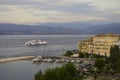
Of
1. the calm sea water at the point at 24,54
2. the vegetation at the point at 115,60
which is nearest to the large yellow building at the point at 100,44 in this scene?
the calm sea water at the point at 24,54

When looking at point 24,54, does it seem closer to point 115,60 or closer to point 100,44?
point 100,44

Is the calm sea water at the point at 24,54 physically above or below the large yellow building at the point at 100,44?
below

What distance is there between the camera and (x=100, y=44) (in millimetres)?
31516

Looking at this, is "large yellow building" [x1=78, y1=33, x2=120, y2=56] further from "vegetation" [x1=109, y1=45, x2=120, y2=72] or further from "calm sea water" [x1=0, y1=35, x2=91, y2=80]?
"vegetation" [x1=109, y1=45, x2=120, y2=72]

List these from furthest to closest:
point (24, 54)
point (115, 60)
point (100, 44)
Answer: point (24, 54) < point (100, 44) < point (115, 60)

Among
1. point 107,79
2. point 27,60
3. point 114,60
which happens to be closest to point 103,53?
point 27,60

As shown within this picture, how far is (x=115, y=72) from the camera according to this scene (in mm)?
17531

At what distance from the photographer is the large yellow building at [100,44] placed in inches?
1212

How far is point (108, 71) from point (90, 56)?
11.4 metres

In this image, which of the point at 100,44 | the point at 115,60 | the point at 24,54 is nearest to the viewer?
the point at 115,60

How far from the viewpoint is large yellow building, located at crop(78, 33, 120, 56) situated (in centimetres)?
3080

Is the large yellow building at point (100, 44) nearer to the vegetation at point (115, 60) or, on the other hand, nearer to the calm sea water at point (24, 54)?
the calm sea water at point (24, 54)

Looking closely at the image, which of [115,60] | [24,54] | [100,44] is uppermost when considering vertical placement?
[100,44]

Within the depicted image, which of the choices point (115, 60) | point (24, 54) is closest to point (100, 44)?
point (115, 60)
